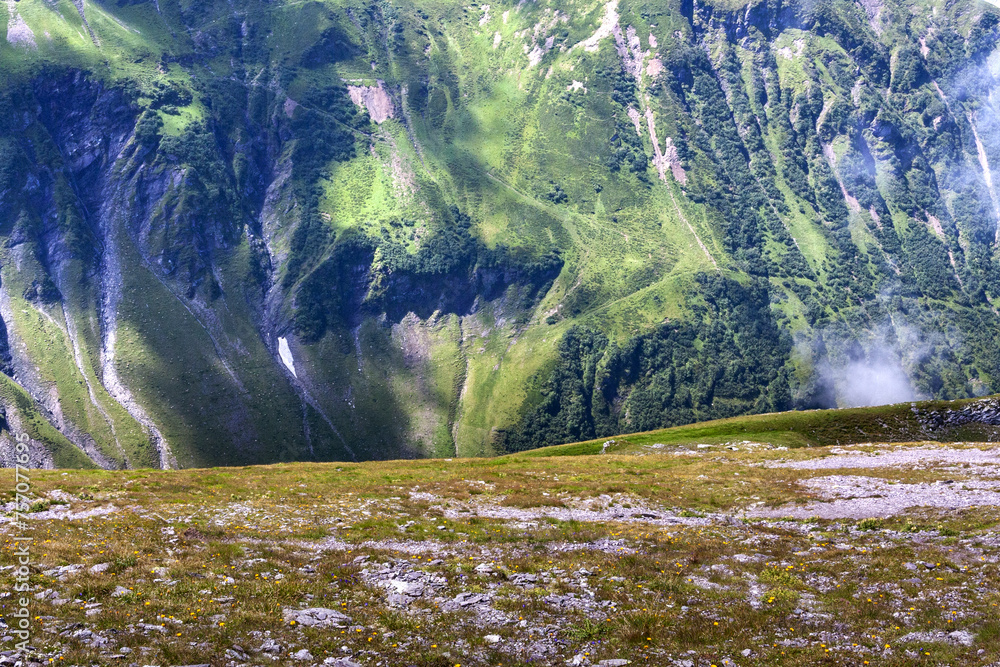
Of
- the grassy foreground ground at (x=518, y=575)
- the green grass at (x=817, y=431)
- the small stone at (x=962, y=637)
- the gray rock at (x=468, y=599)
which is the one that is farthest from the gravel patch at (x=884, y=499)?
the green grass at (x=817, y=431)

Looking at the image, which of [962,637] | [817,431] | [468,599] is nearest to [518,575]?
[468,599]

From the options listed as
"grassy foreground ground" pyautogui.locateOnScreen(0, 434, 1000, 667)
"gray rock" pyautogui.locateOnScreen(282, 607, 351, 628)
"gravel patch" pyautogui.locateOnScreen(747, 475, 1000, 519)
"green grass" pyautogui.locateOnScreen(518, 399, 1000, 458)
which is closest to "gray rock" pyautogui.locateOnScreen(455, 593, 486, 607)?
"grassy foreground ground" pyautogui.locateOnScreen(0, 434, 1000, 667)

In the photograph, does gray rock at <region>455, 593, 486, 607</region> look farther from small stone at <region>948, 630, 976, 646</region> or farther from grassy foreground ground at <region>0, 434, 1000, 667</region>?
small stone at <region>948, 630, 976, 646</region>

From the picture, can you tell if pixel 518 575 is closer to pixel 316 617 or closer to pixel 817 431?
pixel 316 617

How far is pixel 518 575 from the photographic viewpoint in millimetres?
34344

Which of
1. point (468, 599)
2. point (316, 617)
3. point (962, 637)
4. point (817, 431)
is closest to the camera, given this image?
point (962, 637)

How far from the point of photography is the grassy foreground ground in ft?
83.4

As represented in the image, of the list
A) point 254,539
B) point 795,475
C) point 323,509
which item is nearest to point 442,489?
point 323,509

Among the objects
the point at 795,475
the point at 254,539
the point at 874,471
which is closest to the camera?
the point at 254,539

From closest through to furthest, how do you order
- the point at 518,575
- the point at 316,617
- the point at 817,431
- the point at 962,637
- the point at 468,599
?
the point at 962,637 < the point at 316,617 < the point at 468,599 < the point at 518,575 < the point at 817,431

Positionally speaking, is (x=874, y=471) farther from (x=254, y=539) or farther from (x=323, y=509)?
(x=254, y=539)

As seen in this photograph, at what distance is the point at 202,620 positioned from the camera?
26922 millimetres

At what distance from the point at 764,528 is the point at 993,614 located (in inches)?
729

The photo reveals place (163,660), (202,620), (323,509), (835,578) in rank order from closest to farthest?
(163,660), (202,620), (835,578), (323,509)
